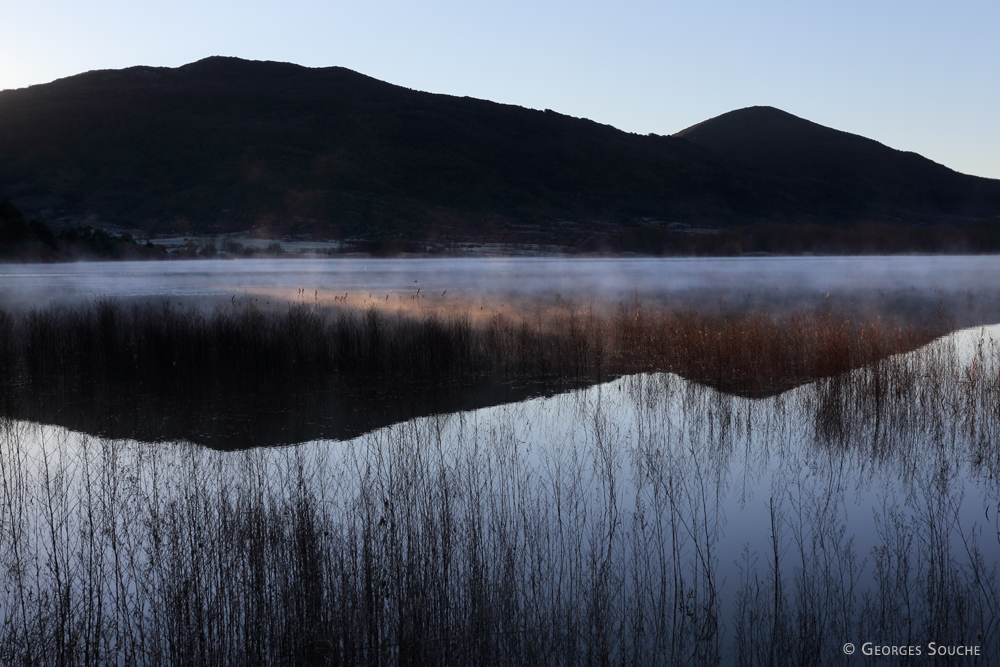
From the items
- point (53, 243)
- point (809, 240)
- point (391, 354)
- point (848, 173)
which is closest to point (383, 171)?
point (53, 243)

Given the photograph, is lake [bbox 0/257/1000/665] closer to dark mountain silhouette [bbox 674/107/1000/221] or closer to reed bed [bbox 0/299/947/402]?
reed bed [bbox 0/299/947/402]

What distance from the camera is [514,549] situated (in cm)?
519

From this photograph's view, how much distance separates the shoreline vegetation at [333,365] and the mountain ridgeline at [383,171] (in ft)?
179

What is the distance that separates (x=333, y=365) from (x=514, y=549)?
29.2 feet

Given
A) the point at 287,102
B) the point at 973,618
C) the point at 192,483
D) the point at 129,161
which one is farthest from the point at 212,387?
the point at 287,102

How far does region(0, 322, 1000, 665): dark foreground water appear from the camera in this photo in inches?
162

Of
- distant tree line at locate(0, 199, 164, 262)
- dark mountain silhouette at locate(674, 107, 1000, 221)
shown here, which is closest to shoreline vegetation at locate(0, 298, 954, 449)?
distant tree line at locate(0, 199, 164, 262)

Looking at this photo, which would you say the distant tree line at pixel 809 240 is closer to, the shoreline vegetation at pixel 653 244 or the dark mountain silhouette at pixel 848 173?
the shoreline vegetation at pixel 653 244

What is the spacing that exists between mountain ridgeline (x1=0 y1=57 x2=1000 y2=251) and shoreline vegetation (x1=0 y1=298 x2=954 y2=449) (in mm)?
54455

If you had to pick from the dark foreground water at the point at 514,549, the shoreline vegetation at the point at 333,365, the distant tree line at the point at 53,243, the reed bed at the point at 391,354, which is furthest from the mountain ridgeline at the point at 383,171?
the dark foreground water at the point at 514,549

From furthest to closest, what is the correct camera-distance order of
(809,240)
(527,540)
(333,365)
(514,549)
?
(809,240)
(333,365)
(527,540)
(514,549)

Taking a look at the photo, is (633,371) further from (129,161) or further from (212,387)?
(129,161)

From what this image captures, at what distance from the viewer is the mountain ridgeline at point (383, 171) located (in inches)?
2751

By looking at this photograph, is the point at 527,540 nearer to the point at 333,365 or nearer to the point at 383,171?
the point at 333,365
